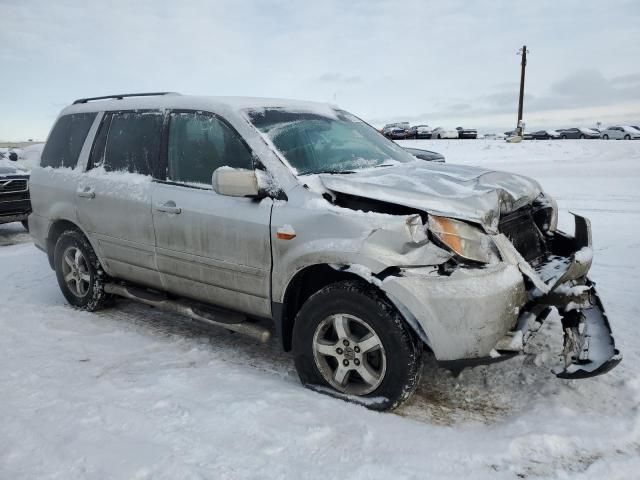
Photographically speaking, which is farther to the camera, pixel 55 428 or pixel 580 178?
pixel 580 178

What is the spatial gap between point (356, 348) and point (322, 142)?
1.57m

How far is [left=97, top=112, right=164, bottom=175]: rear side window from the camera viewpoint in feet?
13.8

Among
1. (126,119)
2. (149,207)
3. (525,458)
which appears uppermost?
(126,119)

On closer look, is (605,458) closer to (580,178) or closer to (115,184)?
(115,184)

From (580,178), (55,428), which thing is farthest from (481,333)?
(580,178)

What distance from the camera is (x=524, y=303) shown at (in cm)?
296

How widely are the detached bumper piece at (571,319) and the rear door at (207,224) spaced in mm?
1518

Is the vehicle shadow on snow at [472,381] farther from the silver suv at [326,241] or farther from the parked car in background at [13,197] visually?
the parked car in background at [13,197]

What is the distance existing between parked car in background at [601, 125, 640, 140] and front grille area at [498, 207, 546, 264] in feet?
132

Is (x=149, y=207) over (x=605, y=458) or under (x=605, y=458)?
over

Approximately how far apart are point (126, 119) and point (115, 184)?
580 mm

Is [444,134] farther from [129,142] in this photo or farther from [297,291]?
[297,291]

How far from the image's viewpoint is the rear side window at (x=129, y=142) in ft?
13.8

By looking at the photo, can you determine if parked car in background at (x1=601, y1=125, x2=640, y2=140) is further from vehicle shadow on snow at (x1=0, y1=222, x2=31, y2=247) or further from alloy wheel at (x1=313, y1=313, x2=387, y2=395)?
alloy wheel at (x1=313, y1=313, x2=387, y2=395)
